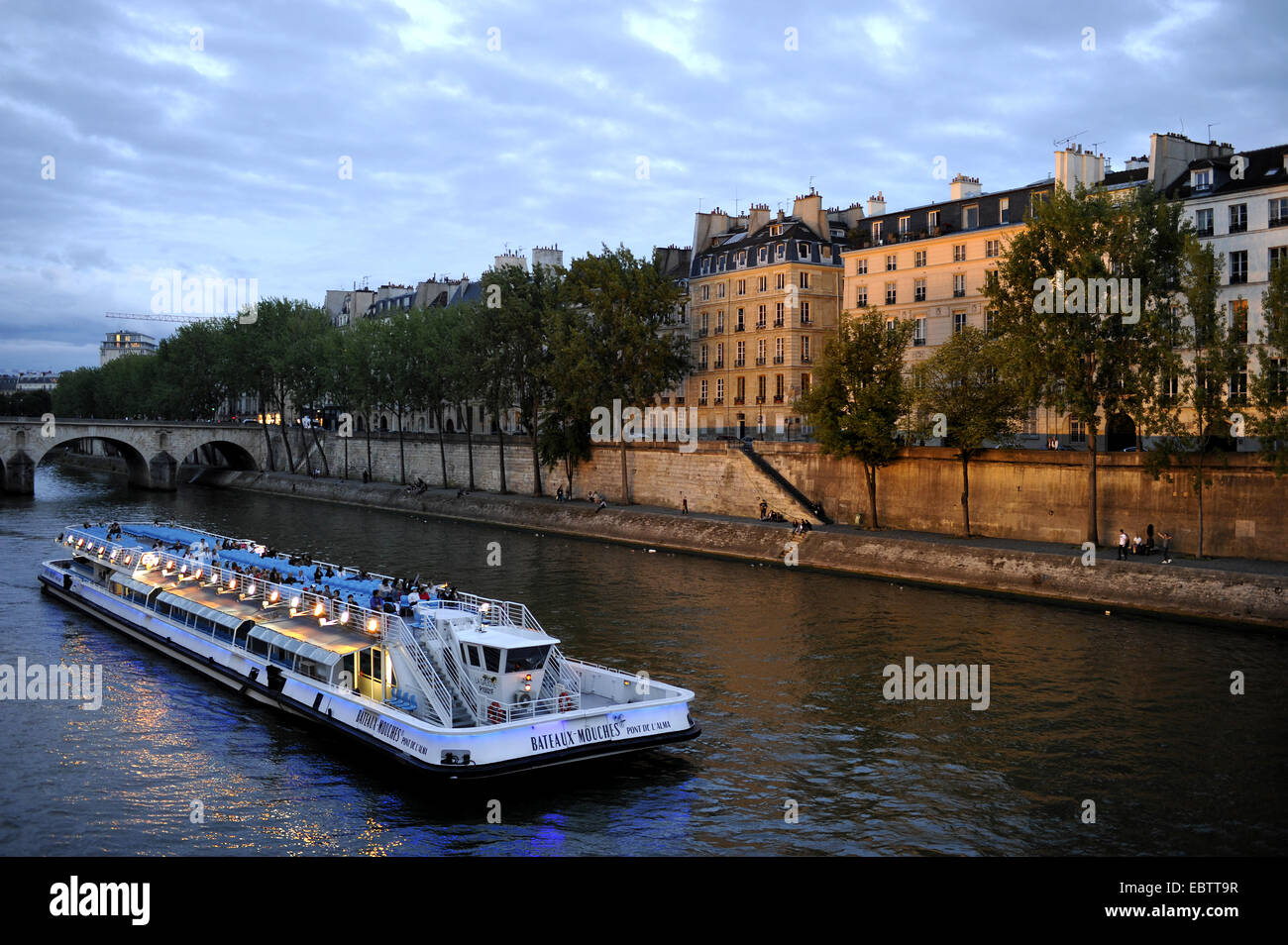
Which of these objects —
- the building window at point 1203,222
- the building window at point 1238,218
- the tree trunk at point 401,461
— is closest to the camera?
the building window at point 1238,218

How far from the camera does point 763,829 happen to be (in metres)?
21.7

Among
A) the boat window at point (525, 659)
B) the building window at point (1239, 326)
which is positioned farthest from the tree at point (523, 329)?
the boat window at point (525, 659)

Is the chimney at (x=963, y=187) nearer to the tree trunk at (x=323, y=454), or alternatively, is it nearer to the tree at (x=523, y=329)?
the tree at (x=523, y=329)

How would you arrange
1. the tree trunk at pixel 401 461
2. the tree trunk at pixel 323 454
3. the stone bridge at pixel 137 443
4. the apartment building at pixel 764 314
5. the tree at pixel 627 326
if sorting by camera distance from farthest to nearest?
the tree trunk at pixel 323 454, the tree trunk at pixel 401 461, the stone bridge at pixel 137 443, the apartment building at pixel 764 314, the tree at pixel 627 326

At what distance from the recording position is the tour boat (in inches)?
950

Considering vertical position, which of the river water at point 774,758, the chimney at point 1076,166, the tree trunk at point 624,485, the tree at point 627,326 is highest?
the chimney at point 1076,166

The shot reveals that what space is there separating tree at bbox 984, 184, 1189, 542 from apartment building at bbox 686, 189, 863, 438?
30413 mm

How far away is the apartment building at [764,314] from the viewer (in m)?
85.2

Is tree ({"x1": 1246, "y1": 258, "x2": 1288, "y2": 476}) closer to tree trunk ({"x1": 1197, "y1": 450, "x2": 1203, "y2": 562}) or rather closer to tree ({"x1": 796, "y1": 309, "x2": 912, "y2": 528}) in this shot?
tree trunk ({"x1": 1197, "y1": 450, "x2": 1203, "y2": 562})

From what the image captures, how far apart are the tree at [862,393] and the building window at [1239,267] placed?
17645 millimetres

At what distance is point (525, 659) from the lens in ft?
83.9

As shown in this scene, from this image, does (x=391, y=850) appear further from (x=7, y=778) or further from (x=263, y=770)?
(x=7, y=778)
